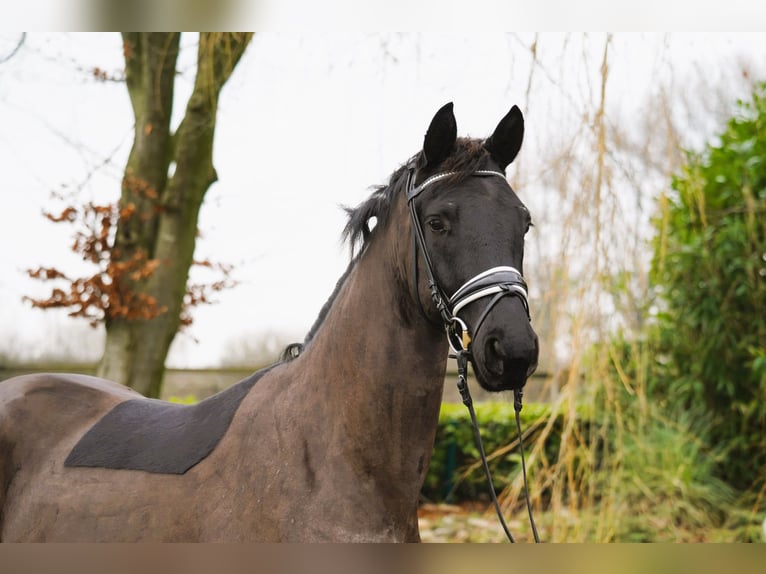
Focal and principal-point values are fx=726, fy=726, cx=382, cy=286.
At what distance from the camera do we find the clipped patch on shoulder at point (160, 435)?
6.59ft

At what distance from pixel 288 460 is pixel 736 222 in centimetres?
490

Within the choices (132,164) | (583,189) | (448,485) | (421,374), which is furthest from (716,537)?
(132,164)

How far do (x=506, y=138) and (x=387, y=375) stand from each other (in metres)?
0.72

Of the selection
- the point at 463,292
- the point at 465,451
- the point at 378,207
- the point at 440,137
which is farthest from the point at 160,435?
the point at 465,451

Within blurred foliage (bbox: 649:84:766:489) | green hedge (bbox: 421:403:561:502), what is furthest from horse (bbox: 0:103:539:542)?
green hedge (bbox: 421:403:561:502)

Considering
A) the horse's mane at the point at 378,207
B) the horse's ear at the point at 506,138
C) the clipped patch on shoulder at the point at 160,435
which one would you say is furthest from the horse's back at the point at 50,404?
the horse's ear at the point at 506,138

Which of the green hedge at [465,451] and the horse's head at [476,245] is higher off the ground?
the horse's head at [476,245]

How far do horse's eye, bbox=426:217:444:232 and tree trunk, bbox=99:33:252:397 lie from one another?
10.3ft

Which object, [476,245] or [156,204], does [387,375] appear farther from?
[156,204]

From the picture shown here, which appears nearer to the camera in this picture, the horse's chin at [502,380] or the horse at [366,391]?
the horse's chin at [502,380]

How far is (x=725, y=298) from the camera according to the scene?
575 cm

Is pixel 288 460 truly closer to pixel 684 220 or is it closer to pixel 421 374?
pixel 421 374

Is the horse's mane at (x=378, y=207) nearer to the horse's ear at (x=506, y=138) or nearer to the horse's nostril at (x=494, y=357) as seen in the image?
the horse's ear at (x=506, y=138)

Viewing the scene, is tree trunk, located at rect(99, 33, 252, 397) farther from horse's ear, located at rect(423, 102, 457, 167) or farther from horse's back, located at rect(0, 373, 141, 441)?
horse's ear, located at rect(423, 102, 457, 167)
